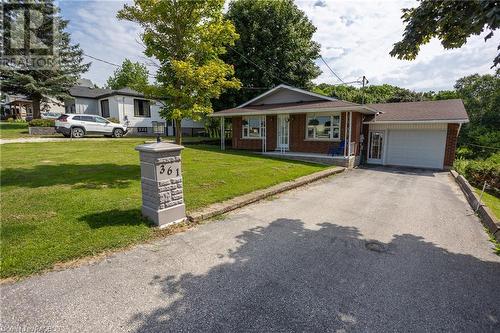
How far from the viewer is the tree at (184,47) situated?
24.4 feet

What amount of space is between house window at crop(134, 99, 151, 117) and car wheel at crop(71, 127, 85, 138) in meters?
8.27

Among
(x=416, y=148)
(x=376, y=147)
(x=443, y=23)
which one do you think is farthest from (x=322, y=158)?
(x=443, y=23)

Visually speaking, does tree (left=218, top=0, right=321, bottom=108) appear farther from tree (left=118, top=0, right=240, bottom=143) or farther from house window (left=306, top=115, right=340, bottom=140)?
tree (left=118, top=0, right=240, bottom=143)

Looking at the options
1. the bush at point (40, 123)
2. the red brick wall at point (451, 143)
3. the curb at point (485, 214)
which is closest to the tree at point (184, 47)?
the curb at point (485, 214)

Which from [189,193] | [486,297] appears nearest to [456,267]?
[486,297]

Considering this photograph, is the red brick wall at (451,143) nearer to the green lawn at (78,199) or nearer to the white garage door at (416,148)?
the white garage door at (416,148)

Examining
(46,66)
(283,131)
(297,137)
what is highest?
(46,66)

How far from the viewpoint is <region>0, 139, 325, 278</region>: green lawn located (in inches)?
143

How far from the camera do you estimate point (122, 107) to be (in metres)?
24.2

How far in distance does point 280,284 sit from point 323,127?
42.6 feet

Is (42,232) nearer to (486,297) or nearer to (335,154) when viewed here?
(486,297)

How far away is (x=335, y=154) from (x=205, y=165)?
758 centimetres

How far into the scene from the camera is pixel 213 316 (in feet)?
8.50

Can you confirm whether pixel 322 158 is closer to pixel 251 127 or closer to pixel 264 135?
pixel 264 135
